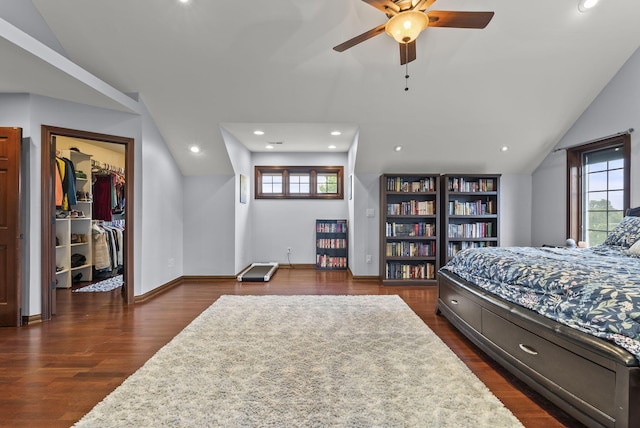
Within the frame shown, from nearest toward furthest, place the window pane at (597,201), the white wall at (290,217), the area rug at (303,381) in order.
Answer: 1. the area rug at (303,381)
2. the window pane at (597,201)
3. the white wall at (290,217)

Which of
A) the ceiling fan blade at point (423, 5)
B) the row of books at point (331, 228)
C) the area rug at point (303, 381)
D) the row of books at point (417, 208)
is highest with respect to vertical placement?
the ceiling fan blade at point (423, 5)

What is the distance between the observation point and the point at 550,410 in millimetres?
1698

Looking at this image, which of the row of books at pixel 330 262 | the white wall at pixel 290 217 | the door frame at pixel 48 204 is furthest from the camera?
the white wall at pixel 290 217

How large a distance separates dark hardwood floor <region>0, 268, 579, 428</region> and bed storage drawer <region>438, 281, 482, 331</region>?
0.21 meters

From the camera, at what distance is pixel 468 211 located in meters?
4.81

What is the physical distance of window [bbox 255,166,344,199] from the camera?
6043 mm

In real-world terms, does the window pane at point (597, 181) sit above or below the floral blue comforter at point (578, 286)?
above

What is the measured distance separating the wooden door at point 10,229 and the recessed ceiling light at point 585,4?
537 cm

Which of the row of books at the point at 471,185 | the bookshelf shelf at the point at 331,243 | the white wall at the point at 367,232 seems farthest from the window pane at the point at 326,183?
the row of books at the point at 471,185

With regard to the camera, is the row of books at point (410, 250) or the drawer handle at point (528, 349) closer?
the drawer handle at point (528, 349)

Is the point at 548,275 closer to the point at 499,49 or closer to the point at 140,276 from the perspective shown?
the point at 499,49

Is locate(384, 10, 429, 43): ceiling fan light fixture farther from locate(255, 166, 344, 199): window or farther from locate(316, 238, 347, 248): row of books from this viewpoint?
locate(316, 238, 347, 248): row of books

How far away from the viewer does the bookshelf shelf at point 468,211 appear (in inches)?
186

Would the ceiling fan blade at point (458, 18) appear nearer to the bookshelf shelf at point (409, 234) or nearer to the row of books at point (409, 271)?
the bookshelf shelf at point (409, 234)
